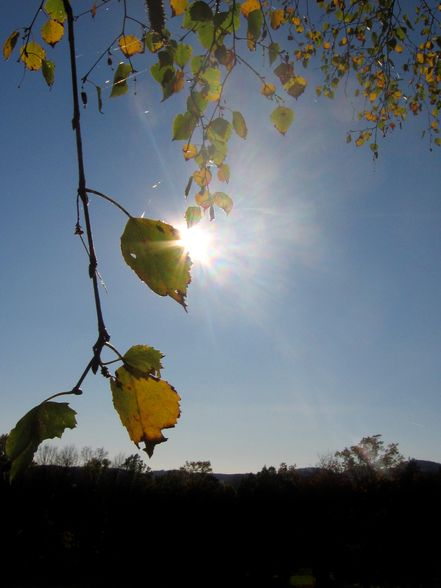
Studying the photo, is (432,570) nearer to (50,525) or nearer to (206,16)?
(50,525)

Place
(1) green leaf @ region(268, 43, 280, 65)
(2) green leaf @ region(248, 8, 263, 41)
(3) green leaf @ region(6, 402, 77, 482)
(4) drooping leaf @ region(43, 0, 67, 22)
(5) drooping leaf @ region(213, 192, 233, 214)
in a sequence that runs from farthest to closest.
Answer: (5) drooping leaf @ region(213, 192, 233, 214)
(1) green leaf @ region(268, 43, 280, 65)
(2) green leaf @ region(248, 8, 263, 41)
(4) drooping leaf @ region(43, 0, 67, 22)
(3) green leaf @ region(6, 402, 77, 482)

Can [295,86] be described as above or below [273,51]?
below

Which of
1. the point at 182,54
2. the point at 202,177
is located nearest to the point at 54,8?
the point at 182,54

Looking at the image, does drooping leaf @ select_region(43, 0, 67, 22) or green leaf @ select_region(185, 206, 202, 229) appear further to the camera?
green leaf @ select_region(185, 206, 202, 229)

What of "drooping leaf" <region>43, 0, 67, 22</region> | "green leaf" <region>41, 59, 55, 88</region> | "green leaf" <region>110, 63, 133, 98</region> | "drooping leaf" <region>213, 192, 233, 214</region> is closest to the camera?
"drooping leaf" <region>43, 0, 67, 22</region>

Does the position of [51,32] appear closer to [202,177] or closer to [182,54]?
[182,54]

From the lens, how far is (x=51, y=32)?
5.08 feet

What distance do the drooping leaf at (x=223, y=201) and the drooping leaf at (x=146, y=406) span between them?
1.48m

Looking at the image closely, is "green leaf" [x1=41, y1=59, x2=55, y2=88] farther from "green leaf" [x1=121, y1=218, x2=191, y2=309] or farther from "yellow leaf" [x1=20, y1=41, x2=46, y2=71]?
"green leaf" [x1=121, y1=218, x2=191, y2=309]

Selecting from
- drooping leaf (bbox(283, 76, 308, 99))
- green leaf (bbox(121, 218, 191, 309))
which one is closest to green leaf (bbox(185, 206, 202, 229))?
drooping leaf (bbox(283, 76, 308, 99))

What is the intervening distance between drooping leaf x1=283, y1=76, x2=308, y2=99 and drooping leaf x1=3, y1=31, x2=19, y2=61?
0.90 metres

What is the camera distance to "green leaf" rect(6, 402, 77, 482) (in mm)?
714

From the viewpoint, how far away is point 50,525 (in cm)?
1603

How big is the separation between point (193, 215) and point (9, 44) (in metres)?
0.87
